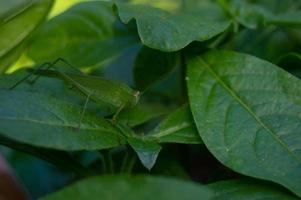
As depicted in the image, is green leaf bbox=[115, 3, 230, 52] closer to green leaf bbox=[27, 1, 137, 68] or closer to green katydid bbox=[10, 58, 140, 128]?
green katydid bbox=[10, 58, 140, 128]

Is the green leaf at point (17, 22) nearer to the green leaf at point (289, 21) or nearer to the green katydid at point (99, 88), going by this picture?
the green katydid at point (99, 88)

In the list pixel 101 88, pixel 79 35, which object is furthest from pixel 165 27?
pixel 79 35

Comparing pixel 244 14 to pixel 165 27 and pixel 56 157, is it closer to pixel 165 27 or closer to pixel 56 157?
pixel 165 27

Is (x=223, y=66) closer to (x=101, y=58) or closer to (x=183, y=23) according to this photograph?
(x=183, y=23)

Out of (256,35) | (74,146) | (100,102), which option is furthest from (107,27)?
(74,146)

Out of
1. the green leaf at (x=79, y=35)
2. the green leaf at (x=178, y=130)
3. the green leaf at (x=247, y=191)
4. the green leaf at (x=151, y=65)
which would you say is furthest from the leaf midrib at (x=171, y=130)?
the green leaf at (x=79, y=35)

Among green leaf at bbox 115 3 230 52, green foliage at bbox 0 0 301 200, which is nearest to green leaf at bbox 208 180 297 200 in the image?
green foliage at bbox 0 0 301 200
